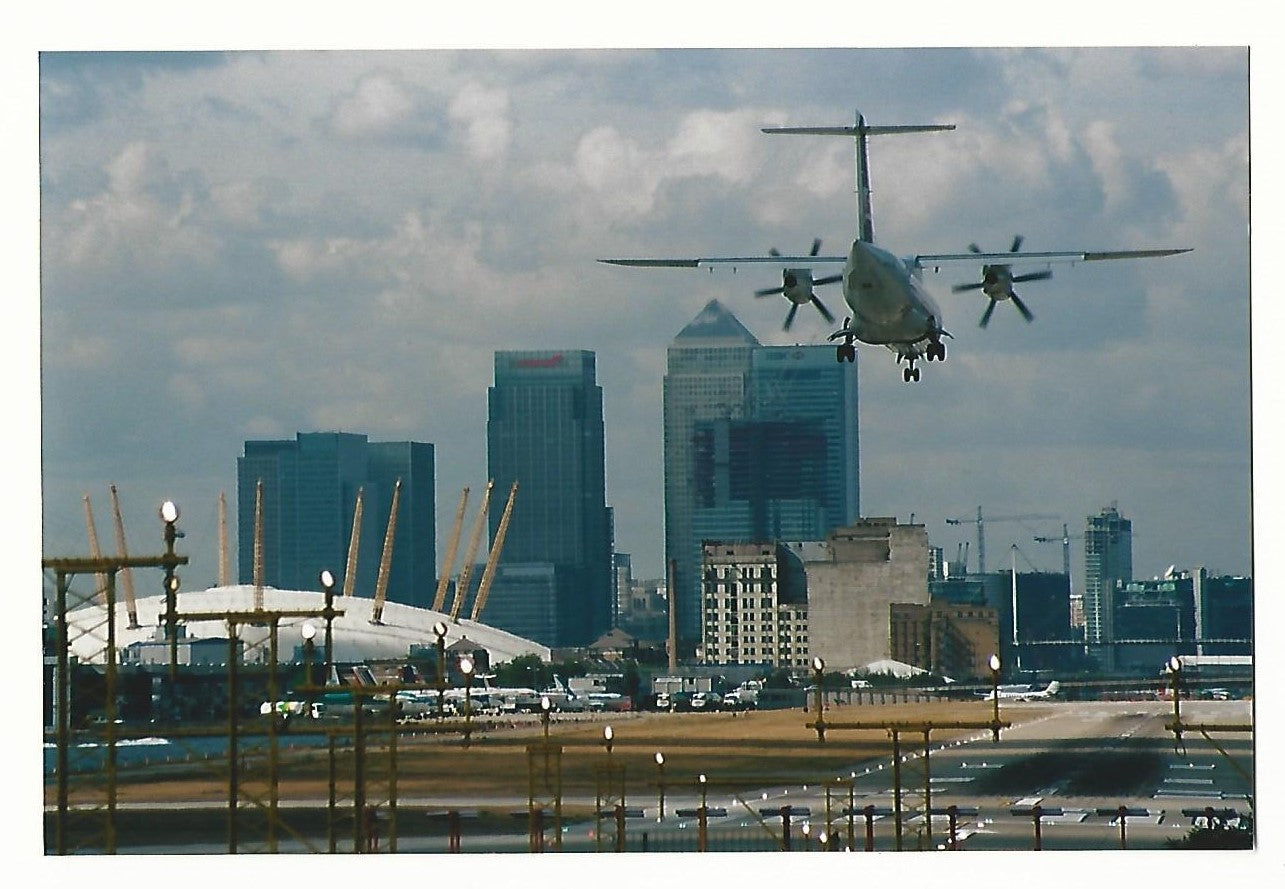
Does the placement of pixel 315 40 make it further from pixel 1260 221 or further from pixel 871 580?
pixel 871 580

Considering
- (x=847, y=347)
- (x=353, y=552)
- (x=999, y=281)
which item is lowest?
(x=353, y=552)

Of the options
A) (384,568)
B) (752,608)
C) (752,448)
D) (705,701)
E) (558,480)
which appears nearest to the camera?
(705,701)

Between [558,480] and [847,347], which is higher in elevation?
[847,347]

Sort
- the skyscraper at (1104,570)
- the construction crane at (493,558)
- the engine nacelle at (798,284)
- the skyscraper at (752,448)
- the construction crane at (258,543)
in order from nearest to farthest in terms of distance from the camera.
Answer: the engine nacelle at (798,284) → the construction crane at (258,543) → the skyscraper at (1104,570) → the skyscraper at (752,448) → the construction crane at (493,558)

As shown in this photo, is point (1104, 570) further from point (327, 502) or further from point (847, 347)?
point (847, 347)

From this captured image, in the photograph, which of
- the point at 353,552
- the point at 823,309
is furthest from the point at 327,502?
the point at 823,309

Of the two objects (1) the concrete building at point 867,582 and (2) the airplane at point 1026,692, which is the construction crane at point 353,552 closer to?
(1) the concrete building at point 867,582

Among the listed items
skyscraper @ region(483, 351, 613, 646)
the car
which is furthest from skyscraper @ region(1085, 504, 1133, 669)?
skyscraper @ region(483, 351, 613, 646)

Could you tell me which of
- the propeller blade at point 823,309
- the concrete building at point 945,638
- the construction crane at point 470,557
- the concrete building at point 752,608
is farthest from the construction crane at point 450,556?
the propeller blade at point 823,309
